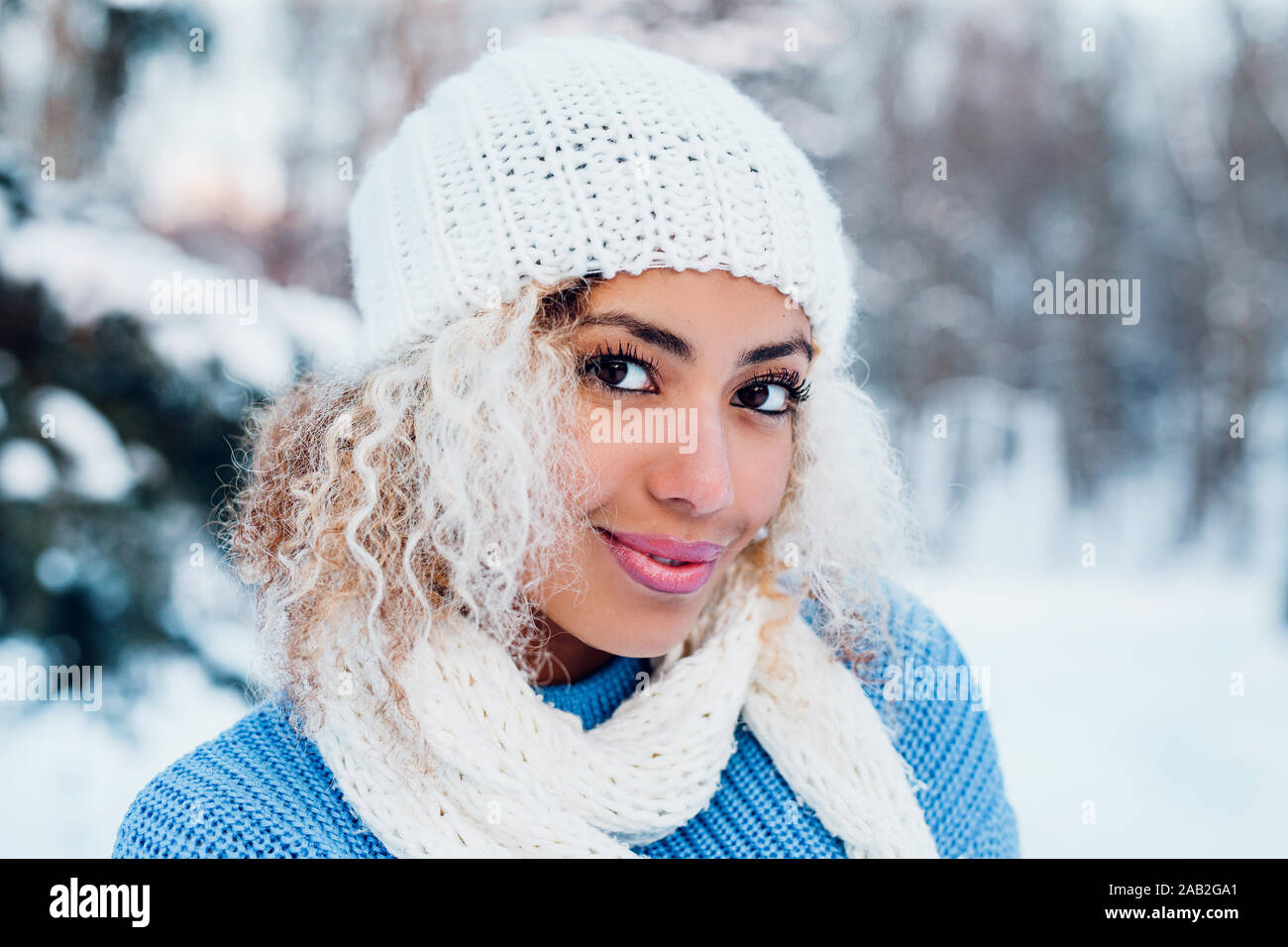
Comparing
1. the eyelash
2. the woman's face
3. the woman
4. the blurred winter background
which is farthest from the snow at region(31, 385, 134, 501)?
the eyelash

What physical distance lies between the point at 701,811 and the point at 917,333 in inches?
213

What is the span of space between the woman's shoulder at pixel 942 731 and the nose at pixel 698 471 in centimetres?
57

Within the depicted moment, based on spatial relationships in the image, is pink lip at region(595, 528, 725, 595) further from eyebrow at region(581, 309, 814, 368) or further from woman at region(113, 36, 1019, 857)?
eyebrow at region(581, 309, 814, 368)

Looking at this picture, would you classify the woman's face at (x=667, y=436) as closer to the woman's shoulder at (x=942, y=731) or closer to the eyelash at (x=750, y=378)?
the eyelash at (x=750, y=378)

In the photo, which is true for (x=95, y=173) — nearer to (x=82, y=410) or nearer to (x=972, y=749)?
(x=82, y=410)

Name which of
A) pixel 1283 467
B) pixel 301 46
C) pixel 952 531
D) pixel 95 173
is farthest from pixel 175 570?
pixel 1283 467

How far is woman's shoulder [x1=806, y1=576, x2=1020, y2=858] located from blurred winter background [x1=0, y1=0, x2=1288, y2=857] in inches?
35.1

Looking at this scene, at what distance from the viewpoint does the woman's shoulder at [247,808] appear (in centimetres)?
116

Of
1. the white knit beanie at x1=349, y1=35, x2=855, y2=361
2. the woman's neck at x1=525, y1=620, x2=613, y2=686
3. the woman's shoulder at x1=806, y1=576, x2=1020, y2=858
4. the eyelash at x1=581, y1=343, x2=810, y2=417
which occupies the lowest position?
the woman's shoulder at x1=806, y1=576, x2=1020, y2=858

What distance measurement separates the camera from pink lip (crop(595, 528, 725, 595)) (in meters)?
1.27

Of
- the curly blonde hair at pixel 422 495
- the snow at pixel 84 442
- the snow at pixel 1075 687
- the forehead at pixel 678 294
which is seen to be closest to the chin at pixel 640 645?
the curly blonde hair at pixel 422 495

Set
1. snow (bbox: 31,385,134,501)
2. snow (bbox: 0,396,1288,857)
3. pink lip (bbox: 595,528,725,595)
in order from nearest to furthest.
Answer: pink lip (bbox: 595,528,725,595)
snow (bbox: 31,385,134,501)
snow (bbox: 0,396,1288,857)

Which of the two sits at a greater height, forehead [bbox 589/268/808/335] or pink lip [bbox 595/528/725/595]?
forehead [bbox 589/268/808/335]

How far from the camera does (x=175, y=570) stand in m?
2.50
